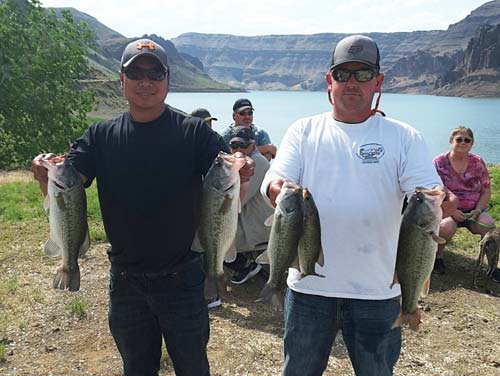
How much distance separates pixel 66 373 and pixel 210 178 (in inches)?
106

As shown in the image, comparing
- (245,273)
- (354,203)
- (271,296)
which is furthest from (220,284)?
(245,273)

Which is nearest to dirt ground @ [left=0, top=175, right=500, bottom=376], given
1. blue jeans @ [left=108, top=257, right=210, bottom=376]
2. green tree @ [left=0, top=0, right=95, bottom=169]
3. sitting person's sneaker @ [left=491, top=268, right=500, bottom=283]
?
sitting person's sneaker @ [left=491, top=268, right=500, bottom=283]

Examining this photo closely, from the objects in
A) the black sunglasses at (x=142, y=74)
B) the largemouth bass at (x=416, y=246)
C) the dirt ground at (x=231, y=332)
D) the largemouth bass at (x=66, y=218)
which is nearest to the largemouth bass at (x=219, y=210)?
the black sunglasses at (x=142, y=74)

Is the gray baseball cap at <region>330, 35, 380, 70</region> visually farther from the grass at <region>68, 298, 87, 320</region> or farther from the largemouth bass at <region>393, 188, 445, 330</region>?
the grass at <region>68, 298, 87, 320</region>

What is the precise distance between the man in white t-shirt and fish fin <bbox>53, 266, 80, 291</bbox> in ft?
4.60

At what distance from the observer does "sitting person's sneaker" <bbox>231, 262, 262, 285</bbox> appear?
6379 mm

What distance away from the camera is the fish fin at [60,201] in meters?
3.09

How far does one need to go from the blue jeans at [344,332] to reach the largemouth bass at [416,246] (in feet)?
0.36

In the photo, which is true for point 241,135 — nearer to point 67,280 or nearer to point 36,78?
point 67,280

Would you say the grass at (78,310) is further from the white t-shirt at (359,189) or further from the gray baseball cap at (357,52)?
the gray baseball cap at (357,52)

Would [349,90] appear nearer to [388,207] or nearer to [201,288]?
[388,207]

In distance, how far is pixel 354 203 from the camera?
110 inches

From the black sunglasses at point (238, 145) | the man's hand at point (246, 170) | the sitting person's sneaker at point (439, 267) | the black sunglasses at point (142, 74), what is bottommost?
the sitting person's sneaker at point (439, 267)

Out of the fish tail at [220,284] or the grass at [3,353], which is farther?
the grass at [3,353]
